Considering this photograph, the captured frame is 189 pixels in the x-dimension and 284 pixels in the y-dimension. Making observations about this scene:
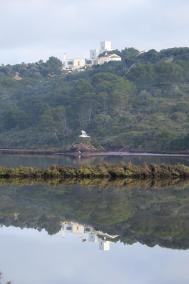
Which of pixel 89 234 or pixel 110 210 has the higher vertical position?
pixel 89 234

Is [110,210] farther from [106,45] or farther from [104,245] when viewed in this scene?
[106,45]

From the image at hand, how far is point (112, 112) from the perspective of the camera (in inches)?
2448

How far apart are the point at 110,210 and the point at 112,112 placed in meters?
45.7

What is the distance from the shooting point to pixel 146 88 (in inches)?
2633

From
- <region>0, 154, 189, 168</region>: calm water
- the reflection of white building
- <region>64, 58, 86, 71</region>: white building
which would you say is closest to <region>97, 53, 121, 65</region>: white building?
<region>64, 58, 86, 71</region>: white building

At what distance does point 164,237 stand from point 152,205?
441cm

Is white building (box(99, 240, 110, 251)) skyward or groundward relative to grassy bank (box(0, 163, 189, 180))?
skyward

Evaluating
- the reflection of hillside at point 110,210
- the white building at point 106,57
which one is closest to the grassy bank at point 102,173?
the reflection of hillside at point 110,210

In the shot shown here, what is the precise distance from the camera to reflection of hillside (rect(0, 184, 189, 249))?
44.7 feet

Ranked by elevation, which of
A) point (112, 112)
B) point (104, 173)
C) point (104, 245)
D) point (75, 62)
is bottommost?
point (112, 112)

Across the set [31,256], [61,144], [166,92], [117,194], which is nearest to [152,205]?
[117,194]

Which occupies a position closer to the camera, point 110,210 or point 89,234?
point 89,234

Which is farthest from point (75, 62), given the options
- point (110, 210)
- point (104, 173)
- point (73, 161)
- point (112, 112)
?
point (110, 210)

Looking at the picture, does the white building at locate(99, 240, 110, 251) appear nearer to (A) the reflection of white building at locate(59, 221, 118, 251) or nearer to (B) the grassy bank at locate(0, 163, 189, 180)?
(A) the reflection of white building at locate(59, 221, 118, 251)
